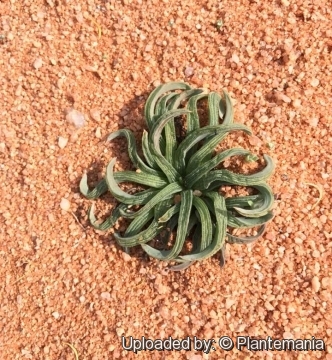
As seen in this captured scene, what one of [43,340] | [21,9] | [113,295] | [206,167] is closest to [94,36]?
[21,9]

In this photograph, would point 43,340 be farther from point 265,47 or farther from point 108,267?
point 265,47

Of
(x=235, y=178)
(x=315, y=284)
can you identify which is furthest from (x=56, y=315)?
(x=315, y=284)

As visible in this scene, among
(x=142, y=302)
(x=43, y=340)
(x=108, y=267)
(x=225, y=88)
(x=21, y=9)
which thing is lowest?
(x=43, y=340)

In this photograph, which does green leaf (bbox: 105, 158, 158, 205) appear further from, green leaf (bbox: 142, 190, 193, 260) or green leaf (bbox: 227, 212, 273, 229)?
green leaf (bbox: 227, 212, 273, 229)

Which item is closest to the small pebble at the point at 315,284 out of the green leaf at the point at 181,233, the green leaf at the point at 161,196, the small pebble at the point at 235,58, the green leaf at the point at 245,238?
the green leaf at the point at 245,238

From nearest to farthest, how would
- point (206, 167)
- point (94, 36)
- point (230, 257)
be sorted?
1. point (206, 167)
2. point (230, 257)
3. point (94, 36)

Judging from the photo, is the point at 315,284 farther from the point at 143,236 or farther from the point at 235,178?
the point at 143,236

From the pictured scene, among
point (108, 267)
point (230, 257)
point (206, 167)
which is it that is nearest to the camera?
point (206, 167)
